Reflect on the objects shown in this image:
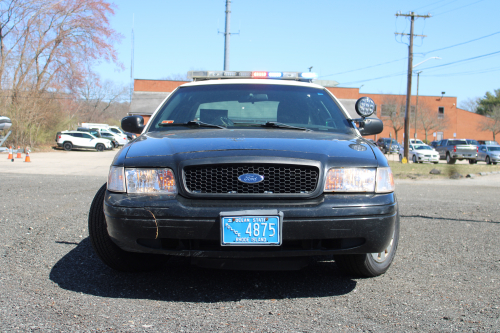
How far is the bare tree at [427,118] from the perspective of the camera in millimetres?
64438

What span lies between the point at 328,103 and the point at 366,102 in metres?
0.41

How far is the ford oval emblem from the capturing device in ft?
9.29

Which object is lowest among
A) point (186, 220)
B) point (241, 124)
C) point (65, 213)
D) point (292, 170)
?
point (65, 213)

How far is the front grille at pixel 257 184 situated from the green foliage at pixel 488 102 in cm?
8738

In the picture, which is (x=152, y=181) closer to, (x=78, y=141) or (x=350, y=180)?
(x=350, y=180)

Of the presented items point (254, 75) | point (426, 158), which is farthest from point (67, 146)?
point (254, 75)

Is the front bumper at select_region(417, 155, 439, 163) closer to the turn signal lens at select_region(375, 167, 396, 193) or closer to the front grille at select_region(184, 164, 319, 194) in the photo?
the turn signal lens at select_region(375, 167, 396, 193)

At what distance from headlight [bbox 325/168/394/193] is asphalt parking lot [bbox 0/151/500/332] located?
71cm

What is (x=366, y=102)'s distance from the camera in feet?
14.7

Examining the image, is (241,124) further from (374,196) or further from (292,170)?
(374,196)

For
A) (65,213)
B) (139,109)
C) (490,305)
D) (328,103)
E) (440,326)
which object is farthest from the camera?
(139,109)

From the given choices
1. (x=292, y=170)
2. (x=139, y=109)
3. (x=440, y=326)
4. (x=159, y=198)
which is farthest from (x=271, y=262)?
(x=139, y=109)

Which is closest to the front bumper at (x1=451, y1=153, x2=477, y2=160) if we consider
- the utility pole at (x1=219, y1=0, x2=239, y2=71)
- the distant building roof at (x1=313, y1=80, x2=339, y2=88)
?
the utility pole at (x1=219, y1=0, x2=239, y2=71)

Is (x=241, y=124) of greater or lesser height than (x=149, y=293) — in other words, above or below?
above
